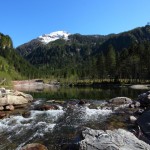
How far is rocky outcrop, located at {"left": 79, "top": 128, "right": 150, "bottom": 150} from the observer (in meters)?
17.2

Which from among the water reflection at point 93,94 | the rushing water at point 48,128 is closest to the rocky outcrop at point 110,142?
the rushing water at point 48,128

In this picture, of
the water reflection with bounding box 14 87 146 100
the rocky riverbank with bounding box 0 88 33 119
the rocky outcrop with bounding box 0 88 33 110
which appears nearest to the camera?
the rocky riverbank with bounding box 0 88 33 119

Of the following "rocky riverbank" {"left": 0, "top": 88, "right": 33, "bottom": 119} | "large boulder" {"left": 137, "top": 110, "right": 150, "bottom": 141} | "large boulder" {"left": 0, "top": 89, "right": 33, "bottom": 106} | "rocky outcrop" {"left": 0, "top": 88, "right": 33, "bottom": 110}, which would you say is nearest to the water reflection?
"large boulder" {"left": 0, "top": 89, "right": 33, "bottom": 106}

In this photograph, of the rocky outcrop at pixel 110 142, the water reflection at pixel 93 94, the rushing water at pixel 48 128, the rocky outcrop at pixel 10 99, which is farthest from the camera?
the water reflection at pixel 93 94

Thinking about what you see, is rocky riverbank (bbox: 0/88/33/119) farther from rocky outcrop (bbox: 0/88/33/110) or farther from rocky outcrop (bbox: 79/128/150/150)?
rocky outcrop (bbox: 79/128/150/150)

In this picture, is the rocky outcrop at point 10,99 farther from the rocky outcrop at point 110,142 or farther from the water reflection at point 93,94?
the rocky outcrop at point 110,142

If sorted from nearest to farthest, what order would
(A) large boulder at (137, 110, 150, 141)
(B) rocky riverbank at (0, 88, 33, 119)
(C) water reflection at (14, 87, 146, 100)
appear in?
(A) large boulder at (137, 110, 150, 141), (B) rocky riverbank at (0, 88, 33, 119), (C) water reflection at (14, 87, 146, 100)

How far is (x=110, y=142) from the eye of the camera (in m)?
17.3

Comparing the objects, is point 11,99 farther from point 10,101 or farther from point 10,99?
point 10,101

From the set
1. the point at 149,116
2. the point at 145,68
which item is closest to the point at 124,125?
the point at 149,116

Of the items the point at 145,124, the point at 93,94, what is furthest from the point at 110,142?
the point at 93,94

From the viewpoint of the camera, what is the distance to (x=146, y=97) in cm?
5122

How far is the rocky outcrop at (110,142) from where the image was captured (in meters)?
17.2

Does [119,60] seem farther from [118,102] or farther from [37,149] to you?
[37,149]
